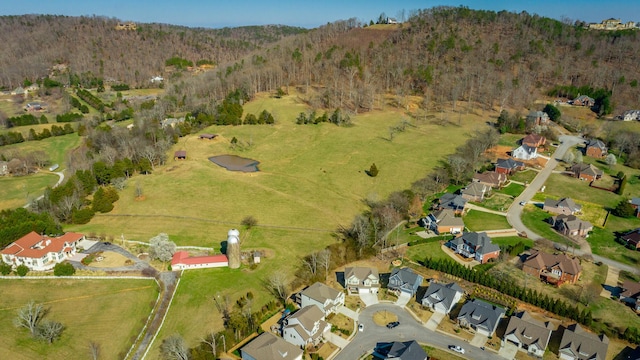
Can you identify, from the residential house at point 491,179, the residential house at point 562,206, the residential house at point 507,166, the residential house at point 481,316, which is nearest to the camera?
the residential house at point 481,316

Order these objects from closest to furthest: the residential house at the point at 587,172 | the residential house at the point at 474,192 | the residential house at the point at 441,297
Answer: 1. the residential house at the point at 441,297
2. the residential house at the point at 474,192
3. the residential house at the point at 587,172

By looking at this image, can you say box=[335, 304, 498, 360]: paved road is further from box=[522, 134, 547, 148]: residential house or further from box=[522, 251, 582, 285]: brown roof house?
box=[522, 134, 547, 148]: residential house

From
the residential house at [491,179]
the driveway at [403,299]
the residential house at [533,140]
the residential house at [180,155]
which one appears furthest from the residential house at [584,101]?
the residential house at [180,155]

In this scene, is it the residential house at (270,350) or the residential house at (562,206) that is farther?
the residential house at (562,206)

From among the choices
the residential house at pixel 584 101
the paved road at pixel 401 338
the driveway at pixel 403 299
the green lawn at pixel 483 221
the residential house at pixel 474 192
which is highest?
the residential house at pixel 584 101

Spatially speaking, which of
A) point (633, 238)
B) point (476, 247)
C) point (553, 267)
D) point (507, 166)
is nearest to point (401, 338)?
point (476, 247)

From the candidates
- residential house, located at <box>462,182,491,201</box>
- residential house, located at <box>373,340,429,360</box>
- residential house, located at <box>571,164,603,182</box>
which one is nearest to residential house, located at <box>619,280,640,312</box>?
residential house, located at <box>373,340,429,360</box>

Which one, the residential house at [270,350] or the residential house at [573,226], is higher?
the residential house at [573,226]

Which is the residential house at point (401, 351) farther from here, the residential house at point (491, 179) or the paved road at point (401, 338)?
the residential house at point (491, 179)
